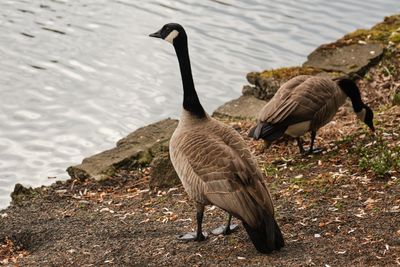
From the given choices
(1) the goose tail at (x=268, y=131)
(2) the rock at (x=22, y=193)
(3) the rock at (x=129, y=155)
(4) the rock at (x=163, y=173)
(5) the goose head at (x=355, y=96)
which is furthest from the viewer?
(3) the rock at (x=129, y=155)

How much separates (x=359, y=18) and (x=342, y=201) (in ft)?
38.9

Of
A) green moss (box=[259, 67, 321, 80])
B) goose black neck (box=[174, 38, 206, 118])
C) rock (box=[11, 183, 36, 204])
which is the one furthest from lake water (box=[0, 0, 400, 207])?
goose black neck (box=[174, 38, 206, 118])

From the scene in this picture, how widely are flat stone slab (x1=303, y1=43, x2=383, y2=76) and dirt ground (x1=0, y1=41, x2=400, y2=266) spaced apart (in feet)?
8.42

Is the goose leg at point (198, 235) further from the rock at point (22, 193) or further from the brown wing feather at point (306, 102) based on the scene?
the rock at point (22, 193)

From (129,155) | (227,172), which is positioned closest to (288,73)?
(129,155)

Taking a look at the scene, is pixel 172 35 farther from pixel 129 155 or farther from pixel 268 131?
pixel 129 155

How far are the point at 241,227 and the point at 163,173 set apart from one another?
2102 mm

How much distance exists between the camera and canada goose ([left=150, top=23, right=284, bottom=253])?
6102 mm

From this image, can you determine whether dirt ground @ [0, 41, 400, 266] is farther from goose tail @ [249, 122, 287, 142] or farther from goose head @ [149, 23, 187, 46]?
goose head @ [149, 23, 187, 46]

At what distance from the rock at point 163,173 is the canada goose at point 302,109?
1.12 meters

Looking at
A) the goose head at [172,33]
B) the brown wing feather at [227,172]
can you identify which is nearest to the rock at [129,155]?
the goose head at [172,33]

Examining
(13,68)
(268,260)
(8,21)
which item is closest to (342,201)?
(268,260)

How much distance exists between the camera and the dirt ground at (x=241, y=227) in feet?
21.4

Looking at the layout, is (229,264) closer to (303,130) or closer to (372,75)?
(303,130)
